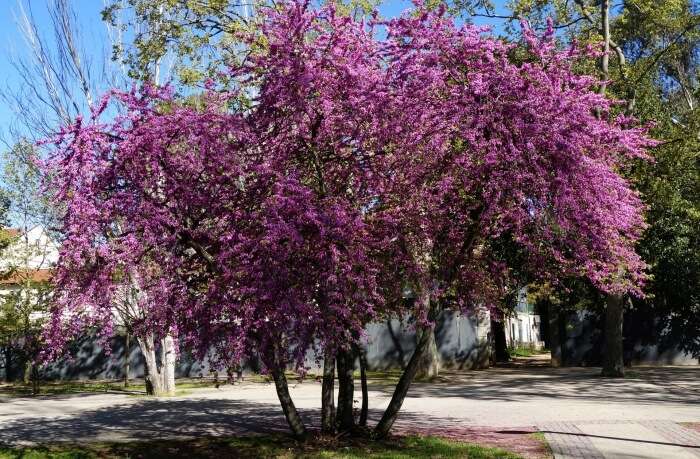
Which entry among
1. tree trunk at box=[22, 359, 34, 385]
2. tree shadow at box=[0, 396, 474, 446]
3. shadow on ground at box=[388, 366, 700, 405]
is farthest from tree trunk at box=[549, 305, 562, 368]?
tree trunk at box=[22, 359, 34, 385]

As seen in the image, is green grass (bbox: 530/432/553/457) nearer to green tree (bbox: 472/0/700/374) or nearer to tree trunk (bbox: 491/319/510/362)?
green tree (bbox: 472/0/700/374)

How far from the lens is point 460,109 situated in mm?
8102

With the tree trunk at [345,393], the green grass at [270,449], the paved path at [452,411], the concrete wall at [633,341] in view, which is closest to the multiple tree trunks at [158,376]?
the paved path at [452,411]

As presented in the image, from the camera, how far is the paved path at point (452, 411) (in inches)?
422

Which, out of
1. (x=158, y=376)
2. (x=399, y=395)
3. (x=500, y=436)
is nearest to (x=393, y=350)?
(x=158, y=376)

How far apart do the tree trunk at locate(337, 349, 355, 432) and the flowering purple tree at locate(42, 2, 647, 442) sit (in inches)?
51.0

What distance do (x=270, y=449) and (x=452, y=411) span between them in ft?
17.9

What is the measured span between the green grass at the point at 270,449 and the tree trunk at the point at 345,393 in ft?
1.45

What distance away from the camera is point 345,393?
9.91 meters

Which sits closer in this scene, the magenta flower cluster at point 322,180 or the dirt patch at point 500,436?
the magenta flower cluster at point 322,180

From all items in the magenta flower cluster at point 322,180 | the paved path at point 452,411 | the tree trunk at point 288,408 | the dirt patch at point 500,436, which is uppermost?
the magenta flower cluster at point 322,180

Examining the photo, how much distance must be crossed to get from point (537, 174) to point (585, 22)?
681 inches

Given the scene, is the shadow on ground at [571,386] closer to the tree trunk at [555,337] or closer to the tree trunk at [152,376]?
the tree trunk at [555,337]

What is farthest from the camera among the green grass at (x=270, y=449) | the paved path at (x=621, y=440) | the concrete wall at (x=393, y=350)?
the concrete wall at (x=393, y=350)
